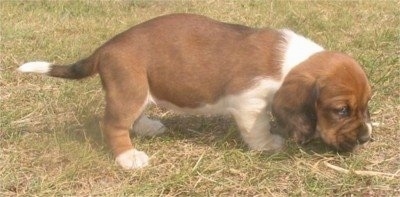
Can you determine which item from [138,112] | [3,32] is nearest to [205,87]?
[138,112]

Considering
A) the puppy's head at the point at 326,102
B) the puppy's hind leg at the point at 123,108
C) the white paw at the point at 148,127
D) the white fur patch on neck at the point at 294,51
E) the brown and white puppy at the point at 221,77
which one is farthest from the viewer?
the white paw at the point at 148,127

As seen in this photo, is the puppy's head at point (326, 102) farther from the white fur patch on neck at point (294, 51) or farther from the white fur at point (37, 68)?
the white fur at point (37, 68)

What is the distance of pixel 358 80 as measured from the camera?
428cm

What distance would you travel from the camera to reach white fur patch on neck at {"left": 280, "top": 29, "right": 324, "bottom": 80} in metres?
4.59

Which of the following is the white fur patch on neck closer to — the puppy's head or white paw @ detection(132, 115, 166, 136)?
the puppy's head

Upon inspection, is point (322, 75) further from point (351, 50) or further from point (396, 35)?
point (396, 35)

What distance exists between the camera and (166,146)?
16.6 ft

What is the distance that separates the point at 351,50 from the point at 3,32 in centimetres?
457

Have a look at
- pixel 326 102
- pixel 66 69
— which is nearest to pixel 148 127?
pixel 66 69

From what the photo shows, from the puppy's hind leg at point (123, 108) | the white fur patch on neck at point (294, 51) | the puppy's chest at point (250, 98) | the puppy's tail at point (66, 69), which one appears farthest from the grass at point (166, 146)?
the white fur patch on neck at point (294, 51)

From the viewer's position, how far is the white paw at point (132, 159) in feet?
15.2

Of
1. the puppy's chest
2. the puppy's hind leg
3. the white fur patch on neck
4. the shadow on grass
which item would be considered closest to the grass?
the shadow on grass

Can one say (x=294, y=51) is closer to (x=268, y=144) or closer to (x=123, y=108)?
(x=268, y=144)

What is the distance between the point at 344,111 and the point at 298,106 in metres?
0.32
